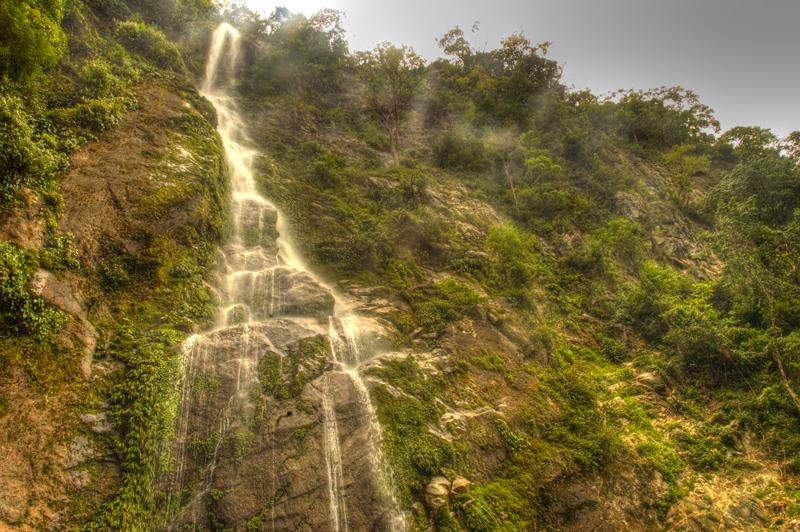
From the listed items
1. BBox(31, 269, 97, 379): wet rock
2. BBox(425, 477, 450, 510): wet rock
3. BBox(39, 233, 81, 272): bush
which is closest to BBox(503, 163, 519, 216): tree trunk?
BBox(425, 477, 450, 510): wet rock

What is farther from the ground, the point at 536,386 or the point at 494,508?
the point at 536,386

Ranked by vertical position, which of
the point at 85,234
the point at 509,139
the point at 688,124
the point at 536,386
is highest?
the point at 688,124

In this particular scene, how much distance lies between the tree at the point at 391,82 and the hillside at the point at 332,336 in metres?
7.37

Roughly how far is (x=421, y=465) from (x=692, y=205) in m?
28.8

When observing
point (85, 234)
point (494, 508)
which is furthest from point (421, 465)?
point (85, 234)

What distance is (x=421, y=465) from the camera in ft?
34.2

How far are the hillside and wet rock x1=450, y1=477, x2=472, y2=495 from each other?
206 millimetres

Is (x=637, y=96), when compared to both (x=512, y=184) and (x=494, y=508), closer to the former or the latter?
(x=512, y=184)

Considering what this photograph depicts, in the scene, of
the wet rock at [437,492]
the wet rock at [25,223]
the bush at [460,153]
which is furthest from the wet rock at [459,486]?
the bush at [460,153]

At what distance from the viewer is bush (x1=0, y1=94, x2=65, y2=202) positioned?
948 centimetres

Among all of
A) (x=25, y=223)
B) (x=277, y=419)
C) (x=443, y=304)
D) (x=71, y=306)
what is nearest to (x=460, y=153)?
(x=443, y=304)

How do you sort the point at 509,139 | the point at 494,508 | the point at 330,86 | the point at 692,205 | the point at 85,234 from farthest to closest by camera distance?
the point at 330,86 → the point at 509,139 → the point at 692,205 → the point at 85,234 → the point at 494,508

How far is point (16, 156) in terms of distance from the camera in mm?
9703

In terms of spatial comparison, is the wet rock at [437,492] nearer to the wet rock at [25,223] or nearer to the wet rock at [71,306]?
the wet rock at [71,306]
